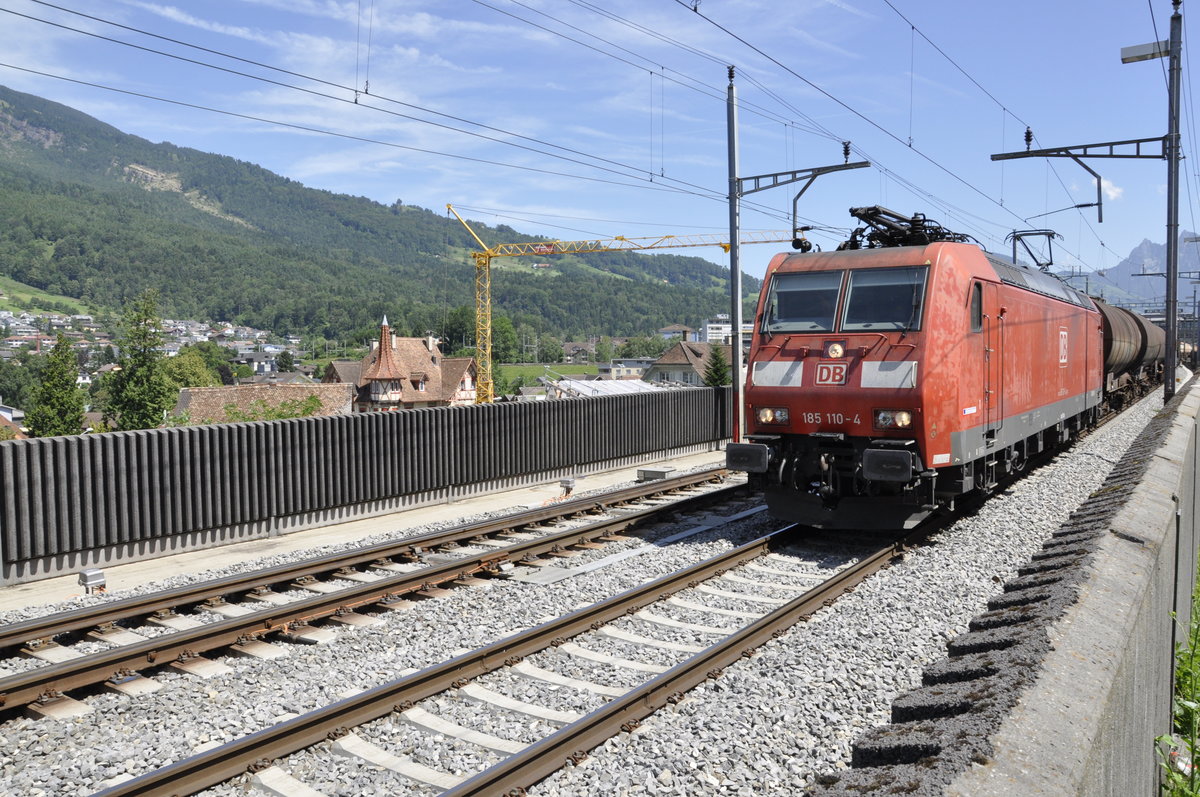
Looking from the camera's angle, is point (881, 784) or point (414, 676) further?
point (414, 676)

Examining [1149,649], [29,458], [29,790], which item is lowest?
[29,790]

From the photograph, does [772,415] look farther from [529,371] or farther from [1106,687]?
[529,371]

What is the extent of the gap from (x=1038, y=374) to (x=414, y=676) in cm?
1269

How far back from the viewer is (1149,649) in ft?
19.4

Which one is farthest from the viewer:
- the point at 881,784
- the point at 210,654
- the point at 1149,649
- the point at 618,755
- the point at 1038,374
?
the point at 1038,374

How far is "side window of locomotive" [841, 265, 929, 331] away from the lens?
10.7 metres

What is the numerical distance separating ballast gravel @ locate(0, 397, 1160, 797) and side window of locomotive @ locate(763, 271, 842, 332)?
3421 millimetres

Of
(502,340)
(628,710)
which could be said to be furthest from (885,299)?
(502,340)

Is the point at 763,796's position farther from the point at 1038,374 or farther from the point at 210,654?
the point at 1038,374

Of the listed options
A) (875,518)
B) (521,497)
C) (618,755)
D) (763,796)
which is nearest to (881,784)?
(763,796)

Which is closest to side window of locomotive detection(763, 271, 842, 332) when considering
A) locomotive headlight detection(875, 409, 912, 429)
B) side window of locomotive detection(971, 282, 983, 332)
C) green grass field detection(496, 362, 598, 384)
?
locomotive headlight detection(875, 409, 912, 429)

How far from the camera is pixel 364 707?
5.86 metres

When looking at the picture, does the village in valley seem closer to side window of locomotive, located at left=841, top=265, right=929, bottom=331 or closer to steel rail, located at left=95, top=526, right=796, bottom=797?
side window of locomotive, located at left=841, top=265, right=929, bottom=331

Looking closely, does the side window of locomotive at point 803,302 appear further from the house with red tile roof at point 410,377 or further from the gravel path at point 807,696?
the house with red tile roof at point 410,377
